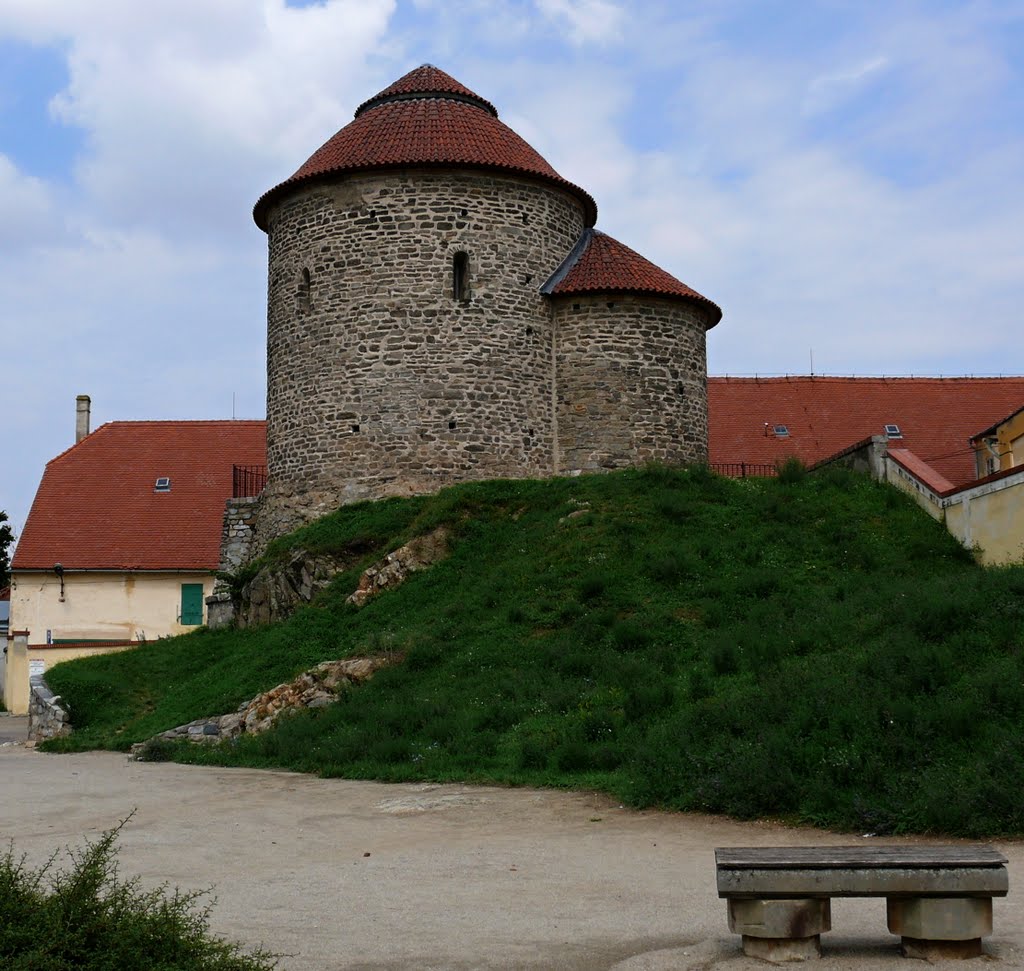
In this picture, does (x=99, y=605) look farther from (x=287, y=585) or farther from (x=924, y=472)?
(x=924, y=472)

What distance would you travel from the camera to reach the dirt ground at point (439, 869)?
6.45m

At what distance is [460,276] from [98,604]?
1770cm

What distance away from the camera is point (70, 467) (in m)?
39.1

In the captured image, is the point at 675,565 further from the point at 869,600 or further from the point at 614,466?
the point at 614,466

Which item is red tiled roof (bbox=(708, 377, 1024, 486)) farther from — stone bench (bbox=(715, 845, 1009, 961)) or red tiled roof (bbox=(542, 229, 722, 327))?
stone bench (bbox=(715, 845, 1009, 961))

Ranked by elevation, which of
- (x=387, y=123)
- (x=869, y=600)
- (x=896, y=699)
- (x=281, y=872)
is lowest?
(x=281, y=872)

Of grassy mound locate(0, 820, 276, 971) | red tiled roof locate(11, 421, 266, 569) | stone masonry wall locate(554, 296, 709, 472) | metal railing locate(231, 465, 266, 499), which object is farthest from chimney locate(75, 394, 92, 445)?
grassy mound locate(0, 820, 276, 971)

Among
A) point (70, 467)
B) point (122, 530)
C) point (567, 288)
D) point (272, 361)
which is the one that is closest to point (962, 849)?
point (567, 288)

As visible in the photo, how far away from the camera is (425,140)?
24094mm

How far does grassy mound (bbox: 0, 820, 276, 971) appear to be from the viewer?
17.1 ft

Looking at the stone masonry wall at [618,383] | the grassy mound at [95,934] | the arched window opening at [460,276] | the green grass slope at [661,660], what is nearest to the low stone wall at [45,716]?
the green grass slope at [661,660]

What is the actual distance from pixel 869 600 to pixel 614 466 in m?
9.00

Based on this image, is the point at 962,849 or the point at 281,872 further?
the point at 281,872

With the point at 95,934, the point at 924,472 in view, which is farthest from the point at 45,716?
the point at 95,934
